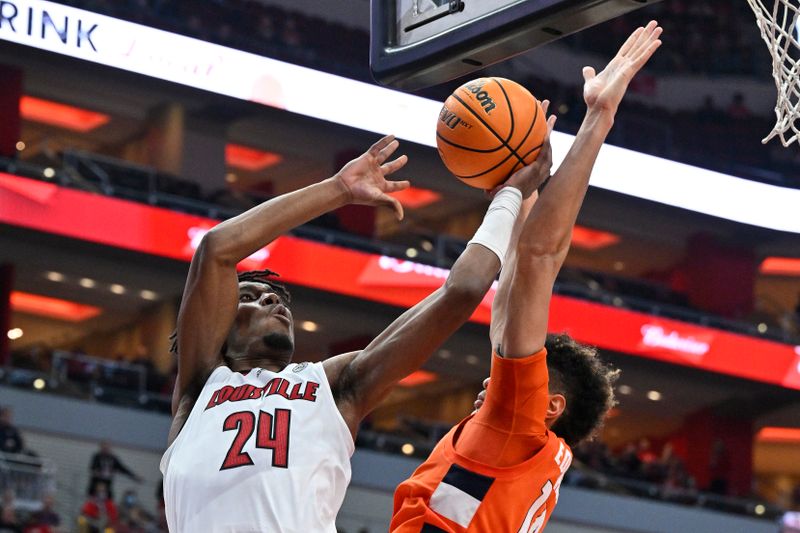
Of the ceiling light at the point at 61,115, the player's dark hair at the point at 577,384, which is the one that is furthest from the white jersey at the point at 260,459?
the ceiling light at the point at 61,115

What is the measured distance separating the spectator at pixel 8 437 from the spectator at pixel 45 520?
2.85 ft

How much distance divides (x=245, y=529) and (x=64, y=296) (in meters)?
19.6

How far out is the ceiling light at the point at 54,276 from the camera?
67.8 feet

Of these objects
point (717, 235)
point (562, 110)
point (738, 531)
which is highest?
point (562, 110)

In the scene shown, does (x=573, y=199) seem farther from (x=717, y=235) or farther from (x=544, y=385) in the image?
(x=717, y=235)

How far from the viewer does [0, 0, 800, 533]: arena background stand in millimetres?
17406

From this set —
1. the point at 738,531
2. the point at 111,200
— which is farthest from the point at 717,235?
the point at 111,200

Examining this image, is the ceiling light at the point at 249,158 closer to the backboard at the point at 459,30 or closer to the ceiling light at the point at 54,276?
the ceiling light at the point at 54,276

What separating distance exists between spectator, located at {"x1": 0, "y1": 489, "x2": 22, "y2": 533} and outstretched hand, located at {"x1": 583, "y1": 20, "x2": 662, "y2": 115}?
31.0 feet

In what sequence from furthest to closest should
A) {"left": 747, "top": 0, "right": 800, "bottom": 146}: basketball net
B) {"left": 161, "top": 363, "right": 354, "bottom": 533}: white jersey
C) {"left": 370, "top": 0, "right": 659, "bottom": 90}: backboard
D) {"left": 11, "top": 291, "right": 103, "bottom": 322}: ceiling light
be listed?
{"left": 11, "top": 291, "right": 103, "bottom": 322}: ceiling light < {"left": 747, "top": 0, "right": 800, "bottom": 146}: basketball net < {"left": 370, "top": 0, "right": 659, "bottom": 90}: backboard < {"left": 161, "top": 363, "right": 354, "bottom": 533}: white jersey

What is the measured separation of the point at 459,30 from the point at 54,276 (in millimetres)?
18042

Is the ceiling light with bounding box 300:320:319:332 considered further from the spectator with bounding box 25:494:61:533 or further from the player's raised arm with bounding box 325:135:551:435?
the player's raised arm with bounding box 325:135:551:435

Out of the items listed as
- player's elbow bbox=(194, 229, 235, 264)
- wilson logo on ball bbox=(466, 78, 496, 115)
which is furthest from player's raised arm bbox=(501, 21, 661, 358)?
player's elbow bbox=(194, 229, 235, 264)

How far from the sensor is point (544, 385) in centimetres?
328
